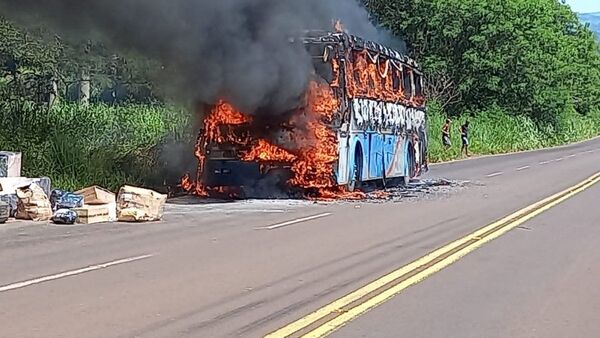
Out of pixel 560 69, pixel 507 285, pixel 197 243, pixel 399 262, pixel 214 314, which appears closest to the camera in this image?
pixel 214 314

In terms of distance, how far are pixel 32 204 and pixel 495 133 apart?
39069mm

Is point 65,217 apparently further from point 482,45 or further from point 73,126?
point 482,45

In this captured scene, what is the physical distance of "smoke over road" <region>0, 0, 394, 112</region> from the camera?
1888 centimetres

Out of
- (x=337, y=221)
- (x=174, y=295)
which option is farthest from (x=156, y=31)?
(x=174, y=295)

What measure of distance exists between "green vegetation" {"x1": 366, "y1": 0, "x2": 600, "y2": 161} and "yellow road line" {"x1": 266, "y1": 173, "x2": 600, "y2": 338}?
31.4 metres

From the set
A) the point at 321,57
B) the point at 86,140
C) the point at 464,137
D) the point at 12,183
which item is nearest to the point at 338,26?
the point at 321,57

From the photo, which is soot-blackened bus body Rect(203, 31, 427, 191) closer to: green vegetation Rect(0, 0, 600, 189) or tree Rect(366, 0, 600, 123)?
green vegetation Rect(0, 0, 600, 189)

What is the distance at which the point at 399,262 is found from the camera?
1113 centimetres

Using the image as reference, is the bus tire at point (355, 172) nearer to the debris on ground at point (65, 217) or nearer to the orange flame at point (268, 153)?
the orange flame at point (268, 153)

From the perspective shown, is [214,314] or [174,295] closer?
[214,314]

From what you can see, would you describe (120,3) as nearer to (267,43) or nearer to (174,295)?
(267,43)

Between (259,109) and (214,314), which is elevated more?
(259,109)

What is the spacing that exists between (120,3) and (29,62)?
36.6ft

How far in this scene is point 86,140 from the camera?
72.7 ft
